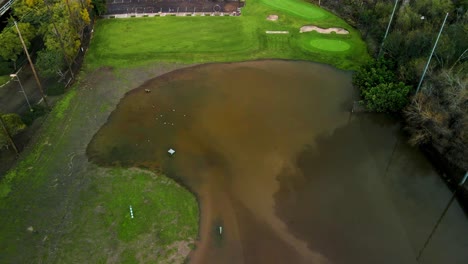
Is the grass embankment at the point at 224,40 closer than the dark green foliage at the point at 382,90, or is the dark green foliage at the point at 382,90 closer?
the dark green foliage at the point at 382,90

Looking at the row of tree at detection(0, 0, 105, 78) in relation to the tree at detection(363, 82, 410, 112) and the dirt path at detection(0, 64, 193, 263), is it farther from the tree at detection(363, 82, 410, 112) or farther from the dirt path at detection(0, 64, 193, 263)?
the tree at detection(363, 82, 410, 112)

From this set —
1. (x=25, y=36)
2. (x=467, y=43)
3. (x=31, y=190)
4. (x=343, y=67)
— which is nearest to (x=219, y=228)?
(x=31, y=190)

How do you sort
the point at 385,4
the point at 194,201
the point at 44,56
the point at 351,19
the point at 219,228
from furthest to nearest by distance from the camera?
the point at 351,19 < the point at 385,4 < the point at 44,56 < the point at 194,201 < the point at 219,228

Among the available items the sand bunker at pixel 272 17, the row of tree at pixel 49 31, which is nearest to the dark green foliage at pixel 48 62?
the row of tree at pixel 49 31

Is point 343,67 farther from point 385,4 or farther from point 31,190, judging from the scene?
point 31,190

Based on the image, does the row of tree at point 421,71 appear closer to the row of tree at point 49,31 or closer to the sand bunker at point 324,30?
the sand bunker at point 324,30

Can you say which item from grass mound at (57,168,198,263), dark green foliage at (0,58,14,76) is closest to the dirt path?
grass mound at (57,168,198,263)

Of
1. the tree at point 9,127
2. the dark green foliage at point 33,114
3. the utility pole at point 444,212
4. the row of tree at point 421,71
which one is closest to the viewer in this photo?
the utility pole at point 444,212

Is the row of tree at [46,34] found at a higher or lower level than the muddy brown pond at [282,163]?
higher
